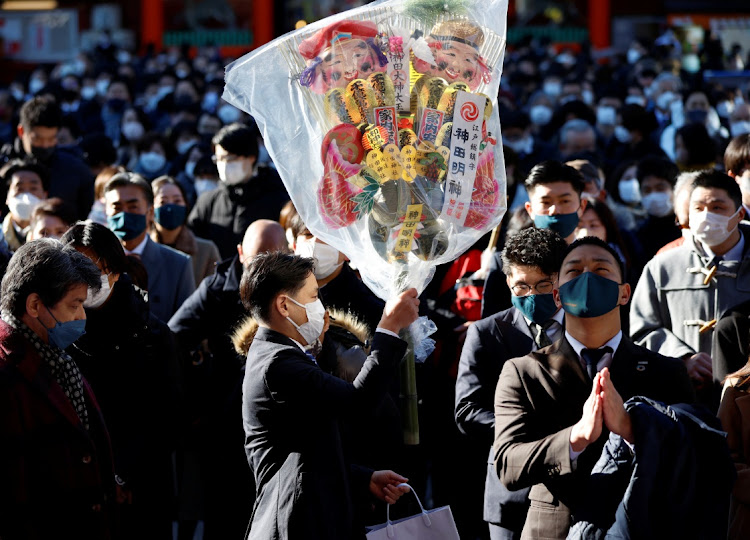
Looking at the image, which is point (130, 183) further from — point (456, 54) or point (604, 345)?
point (604, 345)

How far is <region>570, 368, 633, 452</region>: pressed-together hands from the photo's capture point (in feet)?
8.29

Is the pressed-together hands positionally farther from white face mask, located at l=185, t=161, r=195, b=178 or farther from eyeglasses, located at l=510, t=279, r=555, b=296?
white face mask, located at l=185, t=161, r=195, b=178

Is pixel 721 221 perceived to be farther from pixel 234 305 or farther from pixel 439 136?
pixel 234 305

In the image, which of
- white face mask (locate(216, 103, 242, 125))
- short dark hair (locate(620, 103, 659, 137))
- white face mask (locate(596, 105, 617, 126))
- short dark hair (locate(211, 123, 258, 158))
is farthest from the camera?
white face mask (locate(216, 103, 242, 125))

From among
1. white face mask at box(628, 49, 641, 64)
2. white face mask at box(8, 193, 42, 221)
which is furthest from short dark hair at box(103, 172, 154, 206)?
white face mask at box(628, 49, 641, 64)

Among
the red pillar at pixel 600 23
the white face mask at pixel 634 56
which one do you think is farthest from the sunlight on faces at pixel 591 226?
the red pillar at pixel 600 23

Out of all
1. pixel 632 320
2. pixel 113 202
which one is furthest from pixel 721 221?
pixel 113 202

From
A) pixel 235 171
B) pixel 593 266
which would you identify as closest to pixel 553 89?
pixel 235 171

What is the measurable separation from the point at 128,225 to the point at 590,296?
107 inches

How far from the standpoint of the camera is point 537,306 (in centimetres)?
351

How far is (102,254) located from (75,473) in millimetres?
1080

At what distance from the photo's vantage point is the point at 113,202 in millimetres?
5031

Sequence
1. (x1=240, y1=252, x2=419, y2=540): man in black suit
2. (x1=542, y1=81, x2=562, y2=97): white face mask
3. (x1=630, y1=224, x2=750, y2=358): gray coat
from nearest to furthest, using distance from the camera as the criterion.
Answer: (x1=240, y1=252, x2=419, y2=540): man in black suit < (x1=630, y1=224, x2=750, y2=358): gray coat < (x1=542, y1=81, x2=562, y2=97): white face mask

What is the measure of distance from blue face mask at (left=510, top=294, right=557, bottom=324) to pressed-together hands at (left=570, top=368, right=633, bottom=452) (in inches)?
37.5
